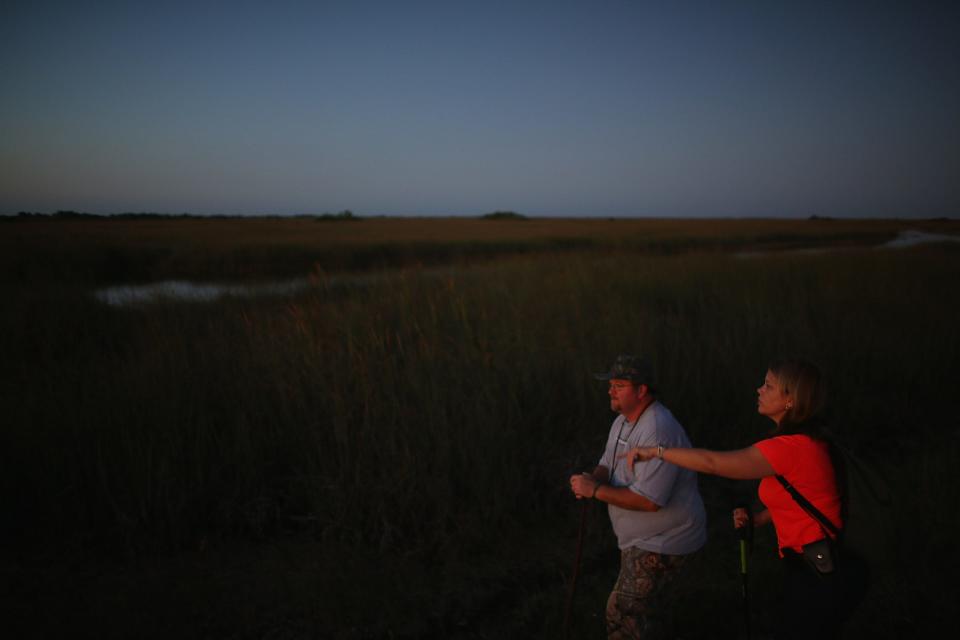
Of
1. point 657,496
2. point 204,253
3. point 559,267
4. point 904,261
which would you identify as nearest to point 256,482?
point 657,496

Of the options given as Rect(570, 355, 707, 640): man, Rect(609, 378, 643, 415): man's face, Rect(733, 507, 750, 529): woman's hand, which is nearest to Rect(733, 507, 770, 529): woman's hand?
Rect(733, 507, 750, 529): woman's hand

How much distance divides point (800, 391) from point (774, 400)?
8 centimetres

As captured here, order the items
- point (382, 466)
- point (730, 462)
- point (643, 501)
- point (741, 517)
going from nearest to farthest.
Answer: point (730, 462)
point (643, 501)
point (741, 517)
point (382, 466)

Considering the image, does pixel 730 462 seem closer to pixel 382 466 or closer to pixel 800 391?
pixel 800 391

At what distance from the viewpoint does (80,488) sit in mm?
3531

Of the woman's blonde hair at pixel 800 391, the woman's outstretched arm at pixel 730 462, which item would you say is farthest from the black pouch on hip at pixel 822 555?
the woman's blonde hair at pixel 800 391

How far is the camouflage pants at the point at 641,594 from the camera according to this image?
201cm

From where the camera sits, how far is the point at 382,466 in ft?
12.0

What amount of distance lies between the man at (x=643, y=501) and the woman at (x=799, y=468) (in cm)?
16

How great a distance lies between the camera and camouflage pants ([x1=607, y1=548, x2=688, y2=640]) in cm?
201

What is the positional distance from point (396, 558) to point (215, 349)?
288cm

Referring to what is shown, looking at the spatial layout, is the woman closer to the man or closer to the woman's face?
the woman's face

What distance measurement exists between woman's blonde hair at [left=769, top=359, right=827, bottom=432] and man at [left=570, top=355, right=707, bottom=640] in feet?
1.21

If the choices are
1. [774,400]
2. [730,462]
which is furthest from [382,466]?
[774,400]
